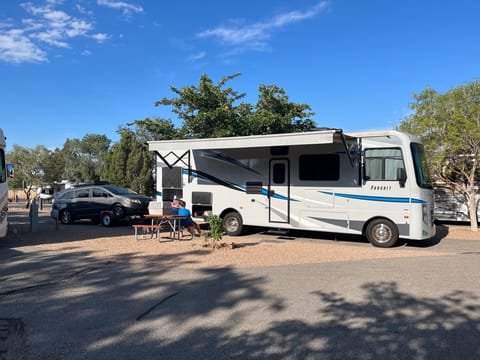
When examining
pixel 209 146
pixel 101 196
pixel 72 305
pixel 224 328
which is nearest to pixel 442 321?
pixel 224 328

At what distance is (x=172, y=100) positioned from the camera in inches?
811

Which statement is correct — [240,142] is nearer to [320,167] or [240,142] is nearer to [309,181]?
[309,181]

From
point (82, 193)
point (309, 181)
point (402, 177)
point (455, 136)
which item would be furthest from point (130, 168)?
point (402, 177)

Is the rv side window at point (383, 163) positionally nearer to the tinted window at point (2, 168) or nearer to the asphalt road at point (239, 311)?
the asphalt road at point (239, 311)

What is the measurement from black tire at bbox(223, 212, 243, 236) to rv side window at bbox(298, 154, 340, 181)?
227 centimetres

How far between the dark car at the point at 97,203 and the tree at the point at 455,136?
9977 mm

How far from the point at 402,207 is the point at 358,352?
6.72 m

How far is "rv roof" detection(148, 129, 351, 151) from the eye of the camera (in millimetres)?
9758

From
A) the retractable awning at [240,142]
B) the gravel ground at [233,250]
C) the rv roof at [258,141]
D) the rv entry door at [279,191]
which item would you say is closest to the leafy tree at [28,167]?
the gravel ground at [233,250]

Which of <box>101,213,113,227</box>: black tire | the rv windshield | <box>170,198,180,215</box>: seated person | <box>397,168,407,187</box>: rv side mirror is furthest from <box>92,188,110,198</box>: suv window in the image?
the rv windshield

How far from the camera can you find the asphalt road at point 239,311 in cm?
391

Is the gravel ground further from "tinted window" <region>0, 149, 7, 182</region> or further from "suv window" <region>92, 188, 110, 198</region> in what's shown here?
"suv window" <region>92, 188, 110, 198</region>

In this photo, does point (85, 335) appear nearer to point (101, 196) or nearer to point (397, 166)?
point (397, 166)

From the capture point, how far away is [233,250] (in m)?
9.30
